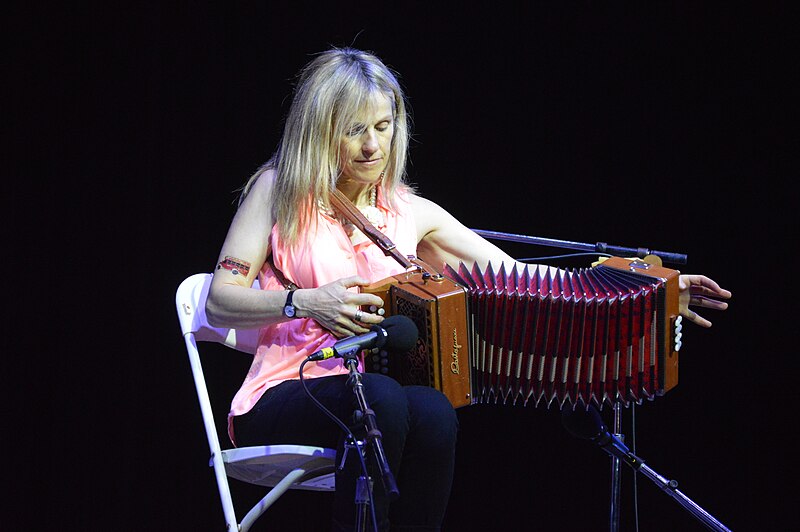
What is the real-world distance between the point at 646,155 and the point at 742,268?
53cm

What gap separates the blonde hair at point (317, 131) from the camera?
2463 mm

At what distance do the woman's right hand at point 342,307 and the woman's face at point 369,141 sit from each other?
432 millimetres

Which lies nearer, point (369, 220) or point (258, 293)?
point (258, 293)

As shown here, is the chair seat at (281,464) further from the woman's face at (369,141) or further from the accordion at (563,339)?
the woman's face at (369,141)

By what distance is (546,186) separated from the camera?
345 cm

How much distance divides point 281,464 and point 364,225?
0.67m

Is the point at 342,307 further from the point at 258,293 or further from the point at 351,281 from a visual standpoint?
the point at 258,293

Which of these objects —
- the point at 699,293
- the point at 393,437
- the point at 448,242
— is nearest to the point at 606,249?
the point at 699,293

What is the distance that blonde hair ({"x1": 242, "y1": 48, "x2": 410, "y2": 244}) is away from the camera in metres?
2.46

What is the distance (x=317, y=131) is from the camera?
2.49m

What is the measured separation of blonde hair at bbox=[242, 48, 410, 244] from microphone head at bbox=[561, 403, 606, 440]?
936 millimetres

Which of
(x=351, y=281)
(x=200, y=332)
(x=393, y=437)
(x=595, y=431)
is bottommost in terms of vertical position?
(x=595, y=431)

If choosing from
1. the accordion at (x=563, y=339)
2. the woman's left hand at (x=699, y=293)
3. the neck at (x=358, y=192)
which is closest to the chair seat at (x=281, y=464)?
the accordion at (x=563, y=339)

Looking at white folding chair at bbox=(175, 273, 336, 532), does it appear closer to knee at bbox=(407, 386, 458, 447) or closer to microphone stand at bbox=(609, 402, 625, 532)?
knee at bbox=(407, 386, 458, 447)
